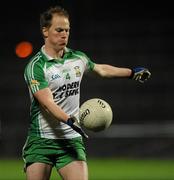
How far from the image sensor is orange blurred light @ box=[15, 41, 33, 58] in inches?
609

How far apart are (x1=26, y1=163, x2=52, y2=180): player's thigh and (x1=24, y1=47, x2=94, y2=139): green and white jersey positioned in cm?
24

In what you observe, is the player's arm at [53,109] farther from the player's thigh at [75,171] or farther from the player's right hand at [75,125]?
the player's thigh at [75,171]

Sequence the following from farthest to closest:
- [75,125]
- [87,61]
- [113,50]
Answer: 1. [113,50]
2. [87,61]
3. [75,125]

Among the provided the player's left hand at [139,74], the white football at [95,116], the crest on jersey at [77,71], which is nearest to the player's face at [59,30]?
the crest on jersey at [77,71]

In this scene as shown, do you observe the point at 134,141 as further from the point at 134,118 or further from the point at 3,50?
the point at 3,50

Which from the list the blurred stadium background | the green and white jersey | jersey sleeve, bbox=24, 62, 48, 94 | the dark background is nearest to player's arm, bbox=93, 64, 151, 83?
the green and white jersey

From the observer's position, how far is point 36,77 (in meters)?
5.45

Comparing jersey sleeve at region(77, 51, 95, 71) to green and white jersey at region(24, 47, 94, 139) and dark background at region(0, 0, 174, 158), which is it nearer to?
green and white jersey at region(24, 47, 94, 139)

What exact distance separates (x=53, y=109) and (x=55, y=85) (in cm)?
30

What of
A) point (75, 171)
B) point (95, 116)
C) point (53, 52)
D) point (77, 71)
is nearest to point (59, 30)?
point (53, 52)

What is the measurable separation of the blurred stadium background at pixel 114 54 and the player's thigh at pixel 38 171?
27.9 ft

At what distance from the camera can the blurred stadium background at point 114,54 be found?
15.0 m

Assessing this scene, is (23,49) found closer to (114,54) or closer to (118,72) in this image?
(114,54)

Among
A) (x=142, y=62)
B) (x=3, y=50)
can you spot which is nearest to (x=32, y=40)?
(x=3, y=50)
